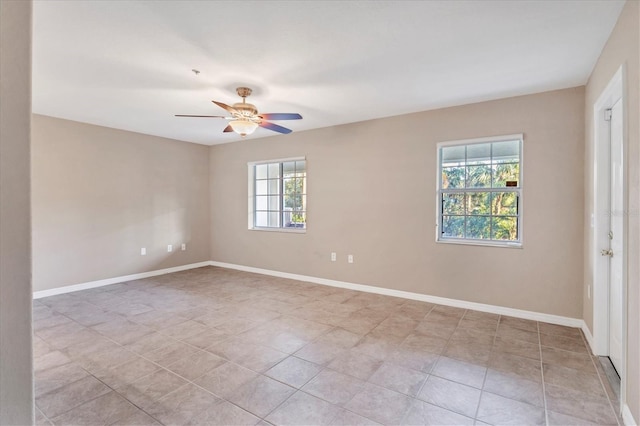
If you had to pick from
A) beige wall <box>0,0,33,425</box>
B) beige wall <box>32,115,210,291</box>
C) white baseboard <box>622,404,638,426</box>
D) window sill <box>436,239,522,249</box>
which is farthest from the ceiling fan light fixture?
white baseboard <box>622,404,638,426</box>

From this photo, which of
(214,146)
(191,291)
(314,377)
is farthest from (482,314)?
(214,146)

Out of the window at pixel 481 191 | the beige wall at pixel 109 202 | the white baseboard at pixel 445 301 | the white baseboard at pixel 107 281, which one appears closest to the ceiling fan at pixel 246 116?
the window at pixel 481 191

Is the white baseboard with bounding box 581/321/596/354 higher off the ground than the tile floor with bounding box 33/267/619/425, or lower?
higher

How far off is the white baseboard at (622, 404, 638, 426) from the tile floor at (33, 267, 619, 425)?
73 mm

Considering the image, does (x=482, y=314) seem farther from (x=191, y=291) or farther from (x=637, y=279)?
(x=191, y=291)

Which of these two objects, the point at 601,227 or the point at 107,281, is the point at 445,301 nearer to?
the point at 601,227

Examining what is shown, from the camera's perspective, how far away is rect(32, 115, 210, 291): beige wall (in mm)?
4285

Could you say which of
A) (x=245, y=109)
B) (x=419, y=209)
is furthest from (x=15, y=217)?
(x=419, y=209)

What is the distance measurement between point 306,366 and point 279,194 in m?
3.78

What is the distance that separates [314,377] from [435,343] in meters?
1.26

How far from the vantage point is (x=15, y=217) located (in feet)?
3.03

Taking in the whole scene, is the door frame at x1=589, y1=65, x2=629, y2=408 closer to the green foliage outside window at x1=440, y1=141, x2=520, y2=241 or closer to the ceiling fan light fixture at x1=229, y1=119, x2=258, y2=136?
the green foliage outside window at x1=440, y1=141, x2=520, y2=241

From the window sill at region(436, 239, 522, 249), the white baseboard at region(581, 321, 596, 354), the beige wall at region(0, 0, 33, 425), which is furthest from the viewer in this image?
the window sill at region(436, 239, 522, 249)

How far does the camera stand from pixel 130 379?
2.25 metres
